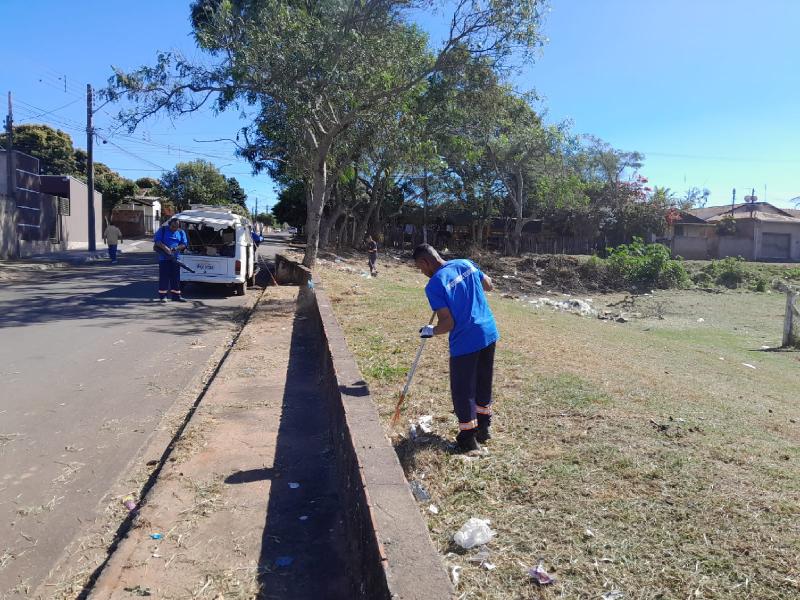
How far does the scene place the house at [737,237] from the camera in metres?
47.6

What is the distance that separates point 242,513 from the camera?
13.3 feet

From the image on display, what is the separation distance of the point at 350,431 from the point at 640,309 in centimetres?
2041

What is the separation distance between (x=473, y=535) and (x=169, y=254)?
1168 cm

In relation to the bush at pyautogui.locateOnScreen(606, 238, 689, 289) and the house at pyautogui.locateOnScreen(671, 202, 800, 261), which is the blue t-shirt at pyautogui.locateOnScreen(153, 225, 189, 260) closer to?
the bush at pyautogui.locateOnScreen(606, 238, 689, 289)

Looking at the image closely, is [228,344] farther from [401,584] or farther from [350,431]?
[401,584]

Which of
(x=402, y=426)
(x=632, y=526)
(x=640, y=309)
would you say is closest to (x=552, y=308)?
(x=640, y=309)

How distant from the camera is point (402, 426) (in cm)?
505

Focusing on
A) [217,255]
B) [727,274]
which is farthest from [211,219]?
[727,274]

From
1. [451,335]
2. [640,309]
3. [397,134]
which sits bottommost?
[640,309]

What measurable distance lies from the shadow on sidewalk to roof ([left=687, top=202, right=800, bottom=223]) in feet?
163

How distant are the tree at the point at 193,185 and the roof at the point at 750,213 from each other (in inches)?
1737

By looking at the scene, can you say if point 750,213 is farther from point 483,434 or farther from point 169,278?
point 483,434

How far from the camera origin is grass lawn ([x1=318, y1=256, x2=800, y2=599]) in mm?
2863

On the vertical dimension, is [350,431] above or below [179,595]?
above
